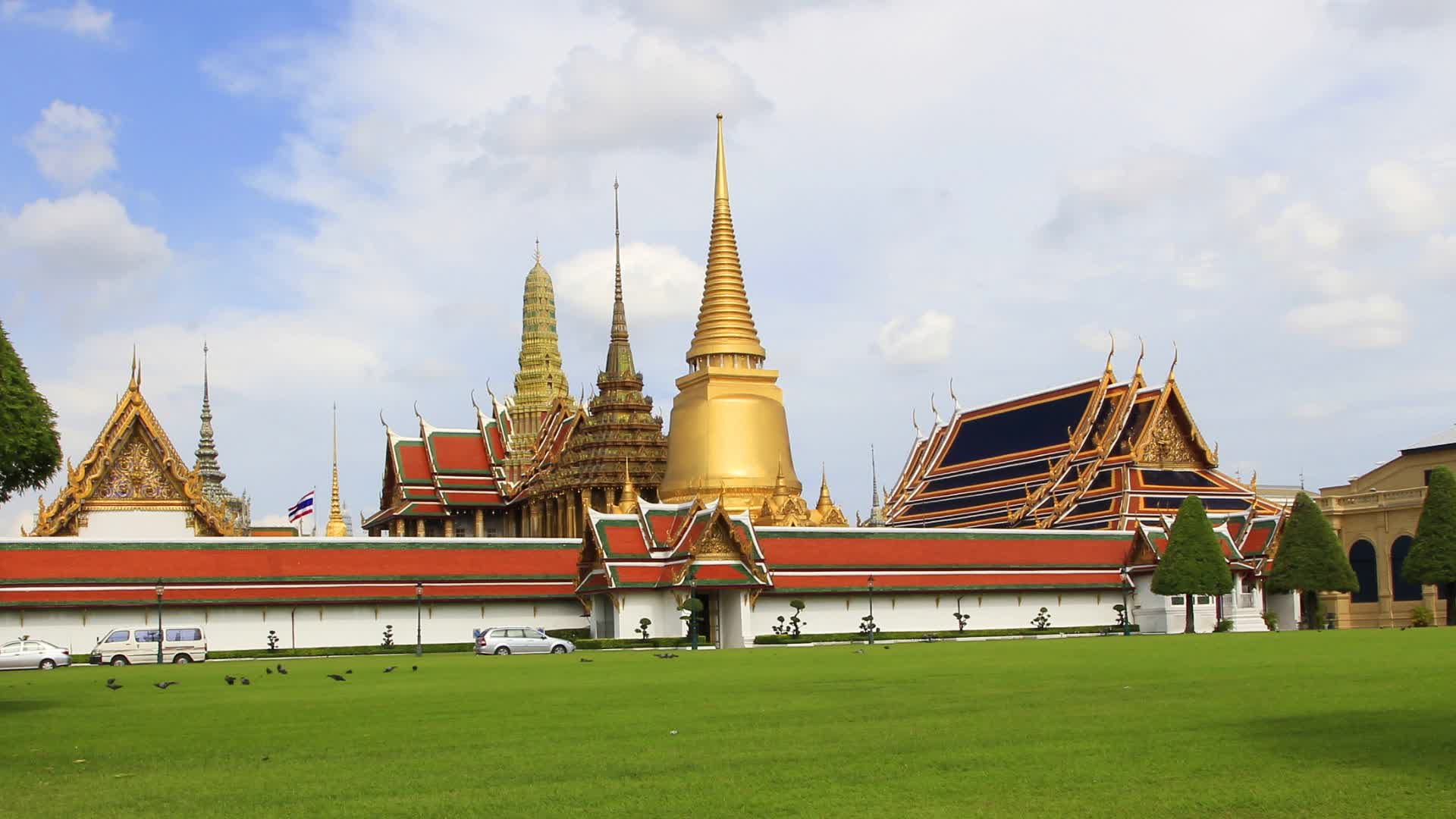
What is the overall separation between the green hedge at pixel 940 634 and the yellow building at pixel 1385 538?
2091cm

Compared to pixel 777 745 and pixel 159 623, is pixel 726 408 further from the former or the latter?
pixel 777 745

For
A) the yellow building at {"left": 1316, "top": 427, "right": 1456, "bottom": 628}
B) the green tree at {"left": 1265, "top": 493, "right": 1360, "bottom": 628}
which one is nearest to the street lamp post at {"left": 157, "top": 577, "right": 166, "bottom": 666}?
the green tree at {"left": 1265, "top": 493, "right": 1360, "bottom": 628}

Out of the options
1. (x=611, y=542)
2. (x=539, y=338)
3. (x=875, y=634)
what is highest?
(x=539, y=338)

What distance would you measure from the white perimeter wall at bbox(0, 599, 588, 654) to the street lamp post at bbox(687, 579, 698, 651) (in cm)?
405

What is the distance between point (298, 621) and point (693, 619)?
1186cm

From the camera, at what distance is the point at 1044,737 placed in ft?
45.3

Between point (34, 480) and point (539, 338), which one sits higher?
point (539, 338)

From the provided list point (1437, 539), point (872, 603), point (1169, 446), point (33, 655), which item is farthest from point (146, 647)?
point (1169, 446)

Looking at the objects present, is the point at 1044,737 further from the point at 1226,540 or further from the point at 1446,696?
the point at 1226,540

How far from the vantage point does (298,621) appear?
47.3m

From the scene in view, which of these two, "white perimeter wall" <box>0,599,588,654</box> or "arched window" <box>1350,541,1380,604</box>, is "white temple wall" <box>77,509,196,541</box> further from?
"arched window" <box>1350,541,1380,604</box>

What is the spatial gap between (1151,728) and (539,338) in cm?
8371

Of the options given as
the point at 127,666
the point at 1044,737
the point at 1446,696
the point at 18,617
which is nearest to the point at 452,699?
the point at 1044,737

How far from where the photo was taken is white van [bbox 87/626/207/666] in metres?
41.6
